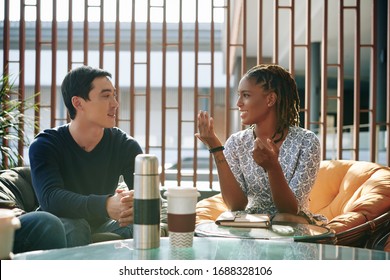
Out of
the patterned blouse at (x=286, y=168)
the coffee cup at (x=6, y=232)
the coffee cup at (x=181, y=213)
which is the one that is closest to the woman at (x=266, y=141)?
the patterned blouse at (x=286, y=168)

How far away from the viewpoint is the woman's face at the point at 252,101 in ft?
6.66

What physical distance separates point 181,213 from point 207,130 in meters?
0.73

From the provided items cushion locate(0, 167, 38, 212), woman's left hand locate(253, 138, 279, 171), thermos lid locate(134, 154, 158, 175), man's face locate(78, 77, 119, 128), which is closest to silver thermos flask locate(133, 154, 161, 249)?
thermos lid locate(134, 154, 158, 175)

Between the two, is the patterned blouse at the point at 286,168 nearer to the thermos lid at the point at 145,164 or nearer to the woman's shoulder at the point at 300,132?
the woman's shoulder at the point at 300,132

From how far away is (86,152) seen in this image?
2021 mm

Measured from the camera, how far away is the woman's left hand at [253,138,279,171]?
5.62 feet

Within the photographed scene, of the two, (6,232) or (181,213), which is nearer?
(6,232)

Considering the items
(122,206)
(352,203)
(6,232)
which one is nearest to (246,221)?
(122,206)

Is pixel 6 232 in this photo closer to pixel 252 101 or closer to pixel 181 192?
pixel 181 192

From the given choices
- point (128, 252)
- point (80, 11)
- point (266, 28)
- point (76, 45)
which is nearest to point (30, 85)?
point (76, 45)

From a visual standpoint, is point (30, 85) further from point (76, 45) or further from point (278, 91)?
point (278, 91)

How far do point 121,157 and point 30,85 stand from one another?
14.5 meters
